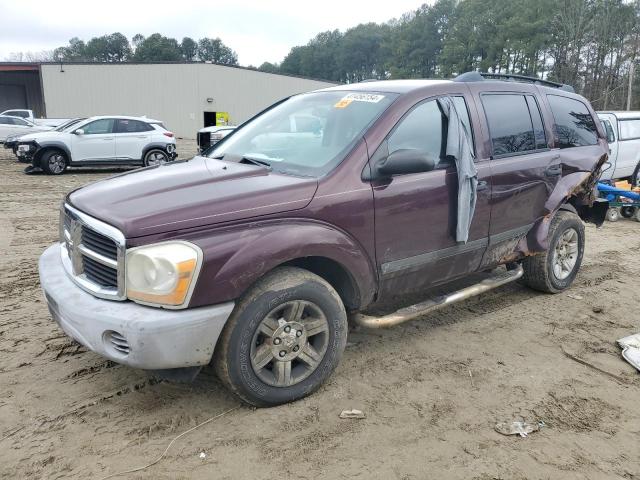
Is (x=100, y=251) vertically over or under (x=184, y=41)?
under

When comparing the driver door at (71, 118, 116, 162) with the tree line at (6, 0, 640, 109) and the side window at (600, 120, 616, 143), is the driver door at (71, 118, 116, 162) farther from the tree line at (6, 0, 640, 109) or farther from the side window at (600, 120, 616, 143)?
the tree line at (6, 0, 640, 109)

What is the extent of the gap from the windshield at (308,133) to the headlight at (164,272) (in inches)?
40.5

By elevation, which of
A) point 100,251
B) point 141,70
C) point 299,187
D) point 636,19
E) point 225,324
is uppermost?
point 636,19

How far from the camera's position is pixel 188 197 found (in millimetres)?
2939

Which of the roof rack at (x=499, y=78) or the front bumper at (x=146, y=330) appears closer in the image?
the front bumper at (x=146, y=330)

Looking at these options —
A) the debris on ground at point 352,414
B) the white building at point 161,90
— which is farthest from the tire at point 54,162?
the white building at point 161,90

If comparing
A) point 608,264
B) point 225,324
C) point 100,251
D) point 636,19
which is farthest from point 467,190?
point 636,19

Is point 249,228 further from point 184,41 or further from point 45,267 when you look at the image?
point 184,41

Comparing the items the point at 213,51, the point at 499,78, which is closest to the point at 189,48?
the point at 213,51

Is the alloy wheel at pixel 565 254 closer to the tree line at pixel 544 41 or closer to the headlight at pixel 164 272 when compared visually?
the headlight at pixel 164 272

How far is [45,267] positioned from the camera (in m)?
3.40

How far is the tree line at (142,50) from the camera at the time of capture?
76.2m

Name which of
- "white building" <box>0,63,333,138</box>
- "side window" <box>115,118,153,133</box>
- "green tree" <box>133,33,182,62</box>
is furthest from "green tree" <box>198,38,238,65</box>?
"side window" <box>115,118,153,133</box>

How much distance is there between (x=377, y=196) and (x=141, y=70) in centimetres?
3748
